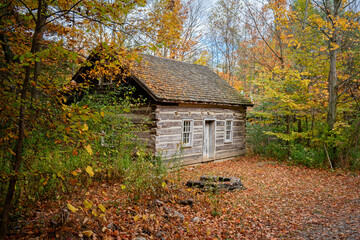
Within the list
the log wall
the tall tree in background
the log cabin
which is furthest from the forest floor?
the tall tree in background

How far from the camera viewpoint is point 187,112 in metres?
12.2

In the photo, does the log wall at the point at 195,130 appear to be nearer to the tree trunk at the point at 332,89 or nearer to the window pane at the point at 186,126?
the window pane at the point at 186,126

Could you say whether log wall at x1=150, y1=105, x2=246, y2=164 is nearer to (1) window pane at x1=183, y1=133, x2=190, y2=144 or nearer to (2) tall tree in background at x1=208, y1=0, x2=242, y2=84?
(1) window pane at x1=183, y1=133, x2=190, y2=144

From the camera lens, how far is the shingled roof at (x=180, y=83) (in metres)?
10.9

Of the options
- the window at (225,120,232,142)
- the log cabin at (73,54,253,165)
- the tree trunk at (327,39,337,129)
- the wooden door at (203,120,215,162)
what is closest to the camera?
the log cabin at (73,54,253,165)

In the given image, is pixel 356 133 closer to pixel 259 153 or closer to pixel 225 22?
pixel 259 153

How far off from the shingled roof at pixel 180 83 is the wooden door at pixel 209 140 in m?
1.45

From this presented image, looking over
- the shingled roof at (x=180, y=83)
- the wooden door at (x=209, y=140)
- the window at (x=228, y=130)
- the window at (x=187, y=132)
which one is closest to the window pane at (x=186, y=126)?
the window at (x=187, y=132)

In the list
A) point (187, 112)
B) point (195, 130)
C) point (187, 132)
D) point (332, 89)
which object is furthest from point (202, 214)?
point (332, 89)

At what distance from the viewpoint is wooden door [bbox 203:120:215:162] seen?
13651 millimetres

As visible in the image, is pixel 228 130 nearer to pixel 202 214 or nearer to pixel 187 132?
pixel 187 132

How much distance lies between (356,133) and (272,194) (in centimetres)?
662

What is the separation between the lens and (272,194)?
8367mm

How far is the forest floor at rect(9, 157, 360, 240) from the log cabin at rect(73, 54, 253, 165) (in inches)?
110
